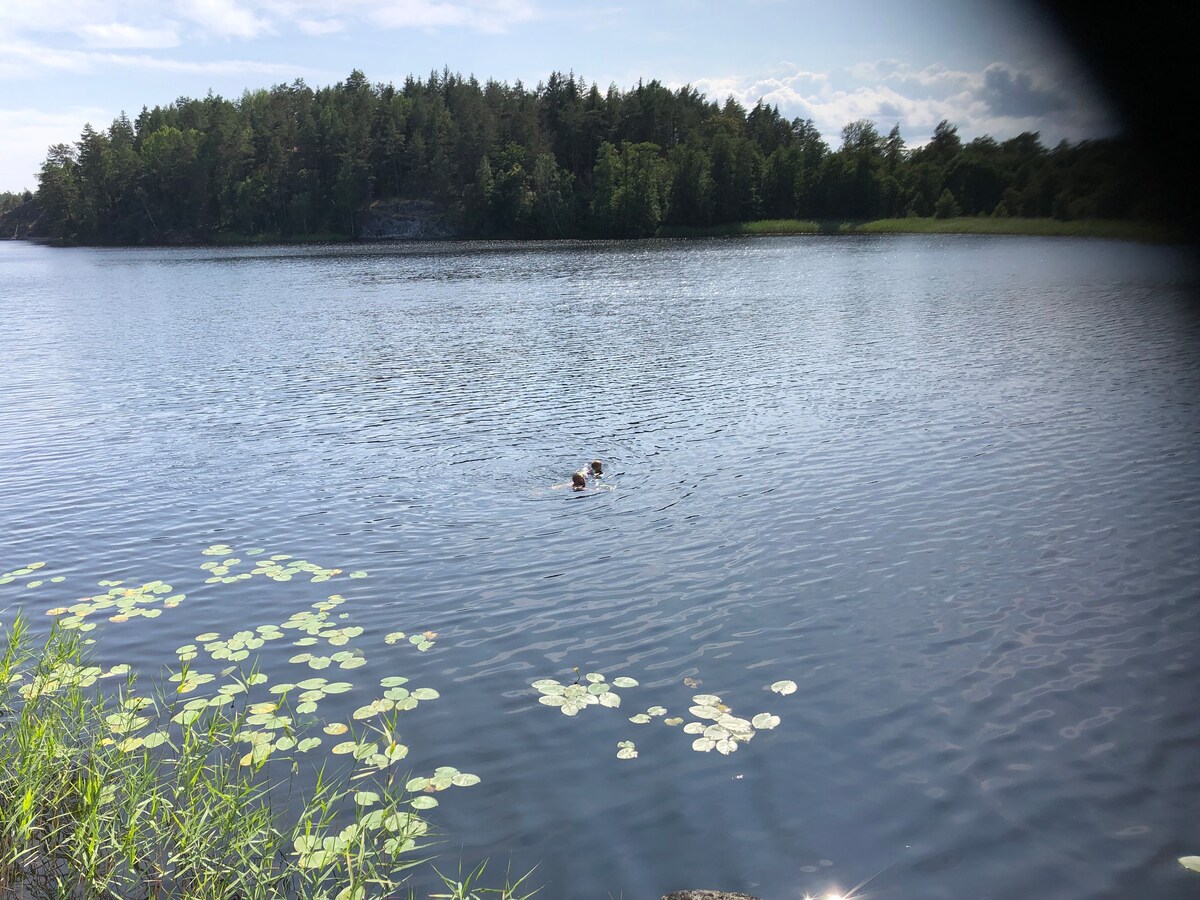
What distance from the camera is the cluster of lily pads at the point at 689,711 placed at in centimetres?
907

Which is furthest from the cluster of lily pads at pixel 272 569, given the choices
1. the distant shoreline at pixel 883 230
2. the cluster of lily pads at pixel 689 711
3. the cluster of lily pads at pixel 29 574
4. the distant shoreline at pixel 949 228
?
the distant shoreline at pixel 949 228

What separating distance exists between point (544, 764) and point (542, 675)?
201cm

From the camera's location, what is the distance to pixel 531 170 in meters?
166

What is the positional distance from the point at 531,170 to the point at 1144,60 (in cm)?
15977

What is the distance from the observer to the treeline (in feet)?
507

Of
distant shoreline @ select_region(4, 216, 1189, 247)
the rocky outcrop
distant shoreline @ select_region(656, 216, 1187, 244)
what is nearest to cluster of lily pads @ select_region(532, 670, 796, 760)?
distant shoreline @ select_region(4, 216, 1189, 247)

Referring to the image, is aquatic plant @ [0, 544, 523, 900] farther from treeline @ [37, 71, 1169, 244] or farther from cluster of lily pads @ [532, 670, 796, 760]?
treeline @ [37, 71, 1169, 244]

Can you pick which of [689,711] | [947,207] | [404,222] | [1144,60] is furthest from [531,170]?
[689,711]

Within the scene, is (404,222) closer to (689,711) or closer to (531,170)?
(531,170)

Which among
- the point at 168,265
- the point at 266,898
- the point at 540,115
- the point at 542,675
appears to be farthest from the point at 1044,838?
the point at 540,115

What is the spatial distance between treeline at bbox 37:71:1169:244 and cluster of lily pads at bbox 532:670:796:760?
136 m

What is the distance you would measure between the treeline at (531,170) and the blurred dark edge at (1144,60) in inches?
4649

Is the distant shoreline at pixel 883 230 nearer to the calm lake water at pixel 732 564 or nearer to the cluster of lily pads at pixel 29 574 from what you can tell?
the calm lake water at pixel 732 564

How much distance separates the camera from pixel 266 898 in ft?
21.9
